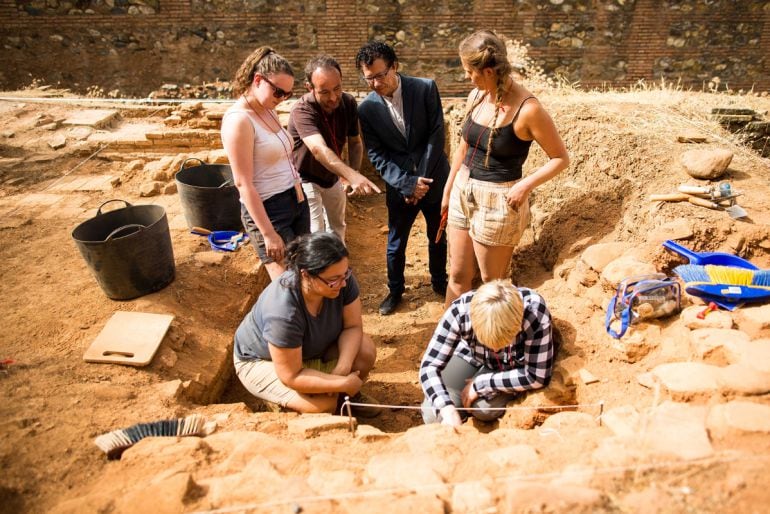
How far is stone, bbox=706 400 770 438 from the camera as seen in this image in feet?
6.24

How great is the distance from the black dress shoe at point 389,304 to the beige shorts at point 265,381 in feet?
5.44

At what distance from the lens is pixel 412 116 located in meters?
3.77

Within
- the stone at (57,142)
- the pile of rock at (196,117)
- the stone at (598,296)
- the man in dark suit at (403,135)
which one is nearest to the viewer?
the stone at (598,296)

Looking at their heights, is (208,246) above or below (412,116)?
below

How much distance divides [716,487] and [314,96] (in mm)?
3160

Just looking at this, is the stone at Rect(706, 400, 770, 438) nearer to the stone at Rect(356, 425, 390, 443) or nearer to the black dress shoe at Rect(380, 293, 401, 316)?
the stone at Rect(356, 425, 390, 443)

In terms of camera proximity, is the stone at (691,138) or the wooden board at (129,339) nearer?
the wooden board at (129,339)

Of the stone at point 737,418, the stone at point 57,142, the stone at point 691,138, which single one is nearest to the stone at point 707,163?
the stone at point 691,138

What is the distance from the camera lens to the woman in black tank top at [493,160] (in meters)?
2.80

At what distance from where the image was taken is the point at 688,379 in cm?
225

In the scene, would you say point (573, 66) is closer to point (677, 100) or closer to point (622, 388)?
point (677, 100)

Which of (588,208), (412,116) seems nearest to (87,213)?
(412,116)

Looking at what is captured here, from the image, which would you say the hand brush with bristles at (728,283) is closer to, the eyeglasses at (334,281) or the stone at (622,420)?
the stone at (622,420)

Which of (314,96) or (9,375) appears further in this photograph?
(314,96)
